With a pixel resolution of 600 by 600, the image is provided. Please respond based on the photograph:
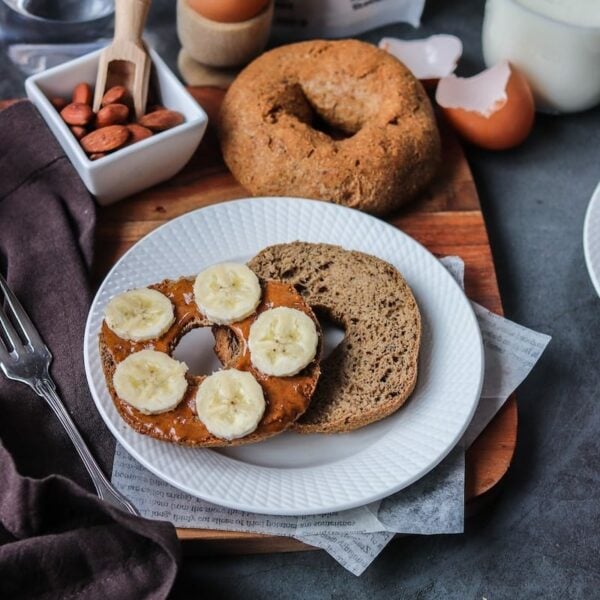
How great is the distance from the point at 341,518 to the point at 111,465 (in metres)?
0.38

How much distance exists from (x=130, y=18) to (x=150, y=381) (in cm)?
77

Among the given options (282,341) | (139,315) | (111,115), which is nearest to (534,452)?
(282,341)

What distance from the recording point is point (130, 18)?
1749 millimetres

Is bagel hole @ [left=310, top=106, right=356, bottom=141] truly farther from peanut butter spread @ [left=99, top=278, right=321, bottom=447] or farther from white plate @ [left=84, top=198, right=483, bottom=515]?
peanut butter spread @ [left=99, top=278, right=321, bottom=447]

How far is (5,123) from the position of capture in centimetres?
178

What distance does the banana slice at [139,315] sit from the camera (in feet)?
4.75

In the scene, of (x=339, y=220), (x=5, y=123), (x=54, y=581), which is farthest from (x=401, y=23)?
(x=54, y=581)

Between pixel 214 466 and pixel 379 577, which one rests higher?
pixel 214 466

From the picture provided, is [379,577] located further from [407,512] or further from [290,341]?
[290,341]

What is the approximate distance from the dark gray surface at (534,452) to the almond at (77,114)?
0.42 m

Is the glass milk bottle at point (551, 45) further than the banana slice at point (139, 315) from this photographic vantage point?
Yes

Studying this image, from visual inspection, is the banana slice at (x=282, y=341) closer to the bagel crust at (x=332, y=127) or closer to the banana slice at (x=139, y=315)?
the banana slice at (x=139, y=315)

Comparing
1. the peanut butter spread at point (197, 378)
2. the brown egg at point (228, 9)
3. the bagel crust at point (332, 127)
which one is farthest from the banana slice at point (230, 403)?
the brown egg at point (228, 9)

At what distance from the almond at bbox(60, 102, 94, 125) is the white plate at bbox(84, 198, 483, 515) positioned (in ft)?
0.84
